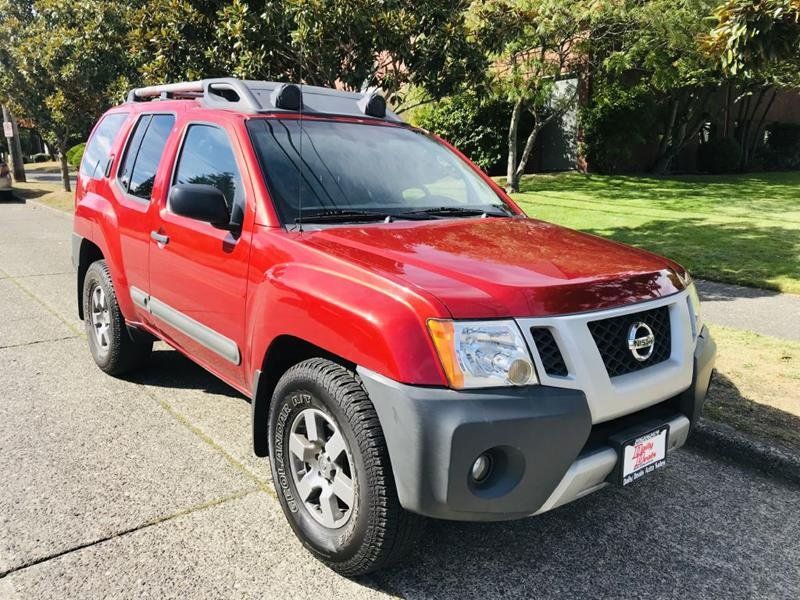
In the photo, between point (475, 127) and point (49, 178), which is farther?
point (49, 178)

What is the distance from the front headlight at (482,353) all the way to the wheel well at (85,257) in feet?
12.2

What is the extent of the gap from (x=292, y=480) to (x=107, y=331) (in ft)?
8.70

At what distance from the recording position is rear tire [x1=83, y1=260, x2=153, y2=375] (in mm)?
4641

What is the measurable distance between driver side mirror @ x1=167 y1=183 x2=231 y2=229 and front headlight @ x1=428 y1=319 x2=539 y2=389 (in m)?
1.36

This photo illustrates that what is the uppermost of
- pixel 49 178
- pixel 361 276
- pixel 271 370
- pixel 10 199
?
pixel 361 276

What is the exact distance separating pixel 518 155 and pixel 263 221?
18454 millimetres

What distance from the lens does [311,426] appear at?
8.75ft

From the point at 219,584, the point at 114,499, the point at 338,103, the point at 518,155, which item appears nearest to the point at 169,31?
the point at 338,103

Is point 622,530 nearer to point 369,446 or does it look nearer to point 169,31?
point 369,446

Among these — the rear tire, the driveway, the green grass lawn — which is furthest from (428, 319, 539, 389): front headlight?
the driveway

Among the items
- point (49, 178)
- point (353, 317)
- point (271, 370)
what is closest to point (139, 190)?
point (271, 370)

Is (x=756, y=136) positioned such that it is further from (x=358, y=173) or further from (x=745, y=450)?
(x=358, y=173)

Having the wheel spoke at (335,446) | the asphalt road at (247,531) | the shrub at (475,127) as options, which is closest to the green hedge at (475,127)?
the shrub at (475,127)

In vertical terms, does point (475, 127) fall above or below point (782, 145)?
above
